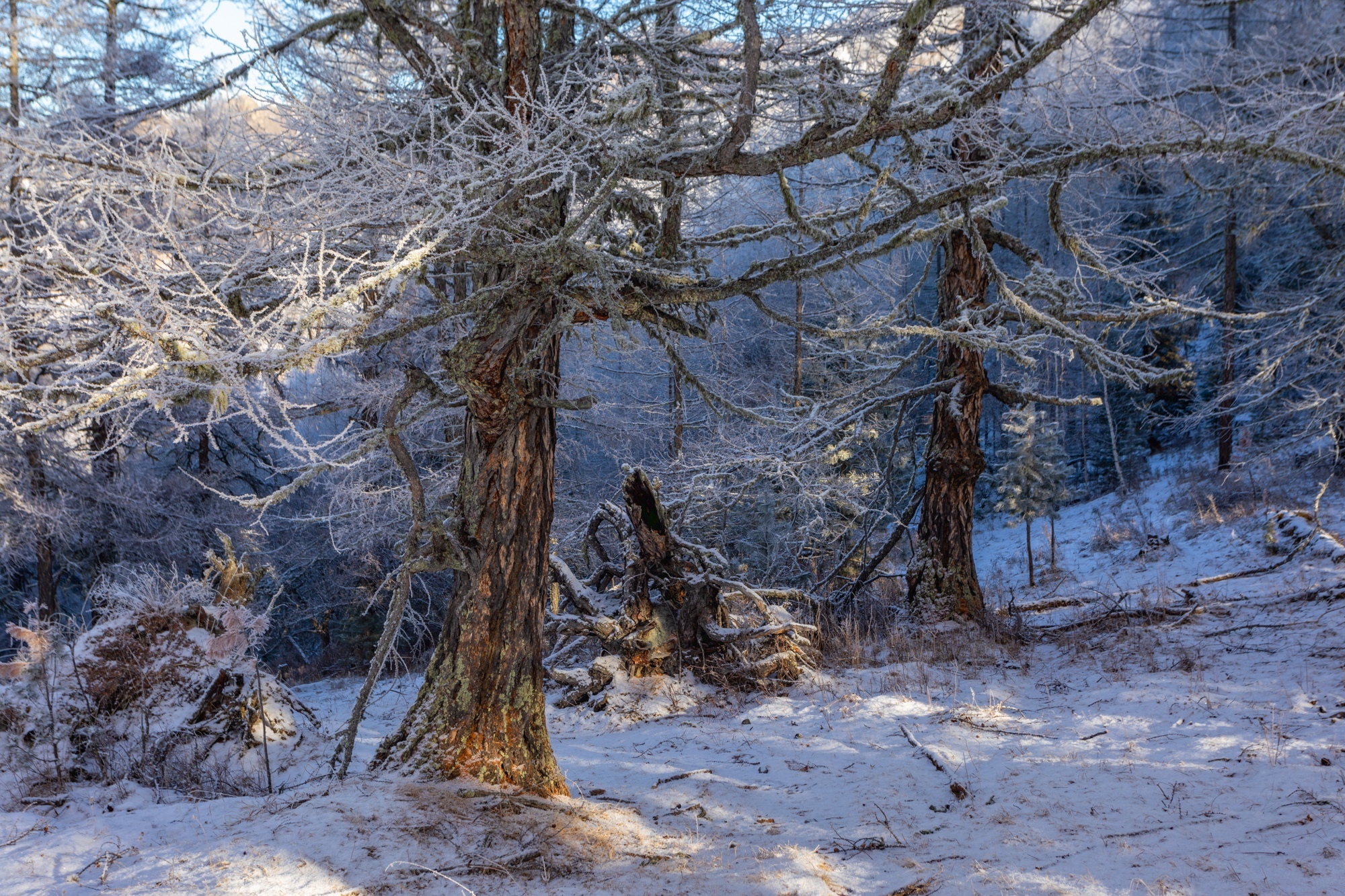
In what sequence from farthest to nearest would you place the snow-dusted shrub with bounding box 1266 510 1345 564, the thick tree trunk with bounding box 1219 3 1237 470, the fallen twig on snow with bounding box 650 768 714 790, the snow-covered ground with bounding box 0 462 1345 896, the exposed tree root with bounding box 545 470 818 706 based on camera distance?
the thick tree trunk with bounding box 1219 3 1237 470 < the snow-dusted shrub with bounding box 1266 510 1345 564 < the exposed tree root with bounding box 545 470 818 706 < the fallen twig on snow with bounding box 650 768 714 790 < the snow-covered ground with bounding box 0 462 1345 896

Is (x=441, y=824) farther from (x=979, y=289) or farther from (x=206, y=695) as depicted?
(x=979, y=289)

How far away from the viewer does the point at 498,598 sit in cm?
A: 409

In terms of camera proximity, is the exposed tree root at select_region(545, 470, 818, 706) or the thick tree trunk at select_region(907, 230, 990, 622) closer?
the exposed tree root at select_region(545, 470, 818, 706)

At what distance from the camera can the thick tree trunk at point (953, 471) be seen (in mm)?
8062

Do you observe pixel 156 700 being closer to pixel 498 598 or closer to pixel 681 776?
pixel 498 598

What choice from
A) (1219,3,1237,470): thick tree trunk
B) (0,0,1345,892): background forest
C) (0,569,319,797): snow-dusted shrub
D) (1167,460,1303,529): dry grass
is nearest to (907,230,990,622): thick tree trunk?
(0,0,1345,892): background forest

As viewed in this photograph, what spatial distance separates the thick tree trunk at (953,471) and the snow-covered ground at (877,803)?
116 cm

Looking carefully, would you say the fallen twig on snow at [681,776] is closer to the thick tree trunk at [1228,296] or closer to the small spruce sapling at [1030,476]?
the small spruce sapling at [1030,476]

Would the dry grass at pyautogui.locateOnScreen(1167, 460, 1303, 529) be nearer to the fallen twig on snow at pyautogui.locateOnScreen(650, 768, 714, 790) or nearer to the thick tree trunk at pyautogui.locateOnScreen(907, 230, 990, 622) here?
the thick tree trunk at pyautogui.locateOnScreen(907, 230, 990, 622)

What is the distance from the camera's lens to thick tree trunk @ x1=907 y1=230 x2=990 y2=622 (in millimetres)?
8062

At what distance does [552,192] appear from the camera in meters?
4.13

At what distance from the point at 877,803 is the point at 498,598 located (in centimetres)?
239

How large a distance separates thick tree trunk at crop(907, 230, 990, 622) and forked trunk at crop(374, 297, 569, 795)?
532cm

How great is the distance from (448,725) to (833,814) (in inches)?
84.2
